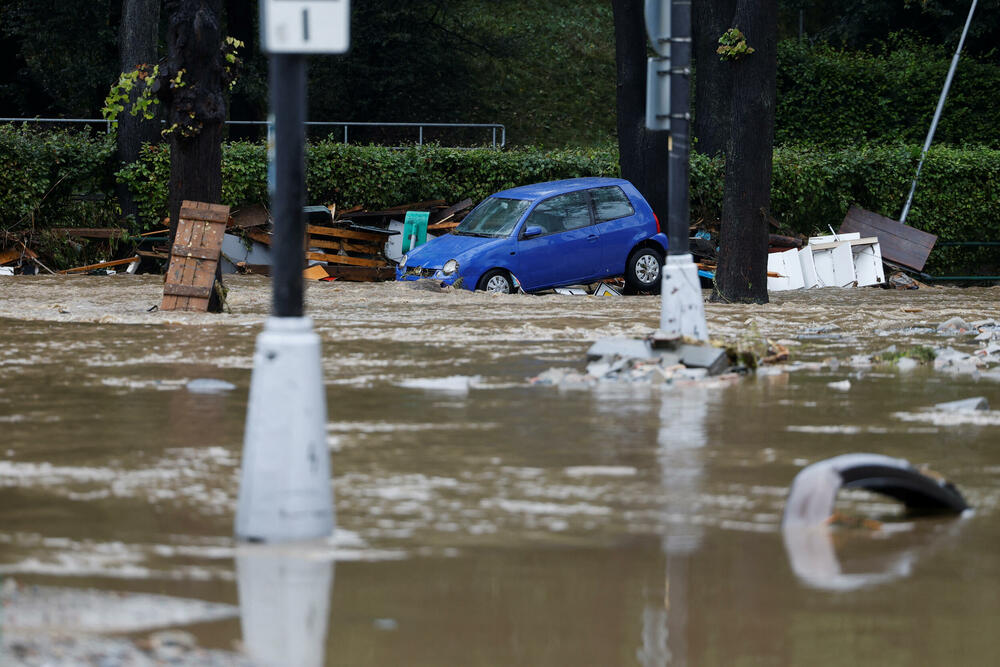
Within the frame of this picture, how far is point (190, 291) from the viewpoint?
52.9ft

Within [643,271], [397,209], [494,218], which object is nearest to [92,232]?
[397,209]


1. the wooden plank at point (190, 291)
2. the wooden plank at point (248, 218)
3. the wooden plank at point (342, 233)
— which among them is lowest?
the wooden plank at point (190, 291)

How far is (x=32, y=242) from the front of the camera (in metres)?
23.8

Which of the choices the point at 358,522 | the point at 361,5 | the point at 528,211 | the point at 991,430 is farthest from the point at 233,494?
the point at 361,5

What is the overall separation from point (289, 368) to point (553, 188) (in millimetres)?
16089

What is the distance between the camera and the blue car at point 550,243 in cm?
2038

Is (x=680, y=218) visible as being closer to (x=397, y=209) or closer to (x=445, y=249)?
(x=445, y=249)

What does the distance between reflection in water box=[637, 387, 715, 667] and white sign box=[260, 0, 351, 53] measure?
2630 millimetres

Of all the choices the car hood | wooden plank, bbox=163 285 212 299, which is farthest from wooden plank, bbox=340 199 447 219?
wooden plank, bbox=163 285 212 299

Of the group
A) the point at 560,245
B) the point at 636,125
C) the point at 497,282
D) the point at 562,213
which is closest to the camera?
the point at 497,282

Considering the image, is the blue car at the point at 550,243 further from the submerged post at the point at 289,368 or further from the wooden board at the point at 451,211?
the submerged post at the point at 289,368

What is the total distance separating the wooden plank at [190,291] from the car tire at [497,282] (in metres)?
5.26

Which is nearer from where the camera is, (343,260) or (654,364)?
(654,364)

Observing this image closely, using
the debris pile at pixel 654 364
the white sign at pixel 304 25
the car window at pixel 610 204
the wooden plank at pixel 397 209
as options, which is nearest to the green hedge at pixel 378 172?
the wooden plank at pixel 397 209
